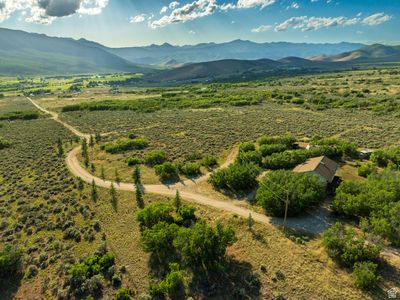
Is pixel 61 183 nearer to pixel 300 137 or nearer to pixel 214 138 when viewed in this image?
pixel 214 138

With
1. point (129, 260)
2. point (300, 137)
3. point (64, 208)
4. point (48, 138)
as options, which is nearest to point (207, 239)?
point (129, 260)

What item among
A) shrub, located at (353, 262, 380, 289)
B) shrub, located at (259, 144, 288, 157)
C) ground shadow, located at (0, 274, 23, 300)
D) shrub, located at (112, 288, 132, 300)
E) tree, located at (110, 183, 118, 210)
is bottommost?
ground shadow, located at (0, 274, 23, 300)

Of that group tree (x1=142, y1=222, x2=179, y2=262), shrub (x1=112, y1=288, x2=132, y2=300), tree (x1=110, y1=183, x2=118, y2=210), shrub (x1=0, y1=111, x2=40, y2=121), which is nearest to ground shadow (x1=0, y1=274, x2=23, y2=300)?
shrub (x1=112, y1=288, x2=132, y2=300)

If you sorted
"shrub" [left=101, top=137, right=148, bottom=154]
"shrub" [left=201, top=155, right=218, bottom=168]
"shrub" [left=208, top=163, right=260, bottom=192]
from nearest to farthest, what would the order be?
"shrub" [left=208, top=163, right=260, bottom=192] < "shrub" [left=201, top=155, right=218, bottom=168] < "shrub" [left=101, top=137, right=148, bottom=154]

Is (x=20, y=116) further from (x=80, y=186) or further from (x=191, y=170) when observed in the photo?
(x=191, y=170)

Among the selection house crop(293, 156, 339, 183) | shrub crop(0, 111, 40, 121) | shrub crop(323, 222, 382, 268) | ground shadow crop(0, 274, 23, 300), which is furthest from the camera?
shrub crop(0, 111, 40, 121)

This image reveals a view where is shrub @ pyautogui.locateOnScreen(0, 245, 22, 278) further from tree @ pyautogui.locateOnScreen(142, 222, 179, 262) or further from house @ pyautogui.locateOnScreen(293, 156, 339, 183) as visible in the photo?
house @ pyautogui.locateOnScreen(293, 156, 339, 183)

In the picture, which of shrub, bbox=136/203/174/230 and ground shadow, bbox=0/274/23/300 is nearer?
ground shadow, bbox=0/274/23/300

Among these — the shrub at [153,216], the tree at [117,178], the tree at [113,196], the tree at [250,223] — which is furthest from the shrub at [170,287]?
the tree at [117,178]
